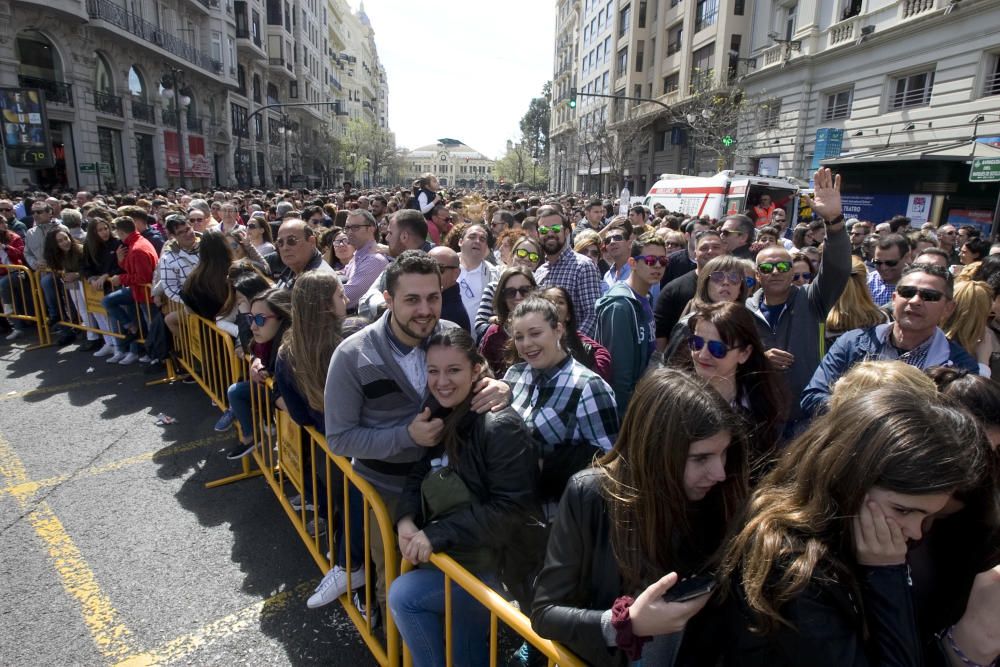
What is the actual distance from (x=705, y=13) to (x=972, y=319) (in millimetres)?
36818

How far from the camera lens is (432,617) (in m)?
2.30

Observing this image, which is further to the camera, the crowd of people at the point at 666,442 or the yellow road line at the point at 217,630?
the yellow road line at the point at 217,630

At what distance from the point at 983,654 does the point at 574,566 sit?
982 mm

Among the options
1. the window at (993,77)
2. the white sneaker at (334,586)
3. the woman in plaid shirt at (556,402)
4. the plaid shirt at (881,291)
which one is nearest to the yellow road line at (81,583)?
the white sneaker at (334,586)

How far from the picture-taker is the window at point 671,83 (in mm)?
37731

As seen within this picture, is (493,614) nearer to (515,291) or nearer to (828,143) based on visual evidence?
(515,291)

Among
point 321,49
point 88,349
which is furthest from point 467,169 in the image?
point 88,349

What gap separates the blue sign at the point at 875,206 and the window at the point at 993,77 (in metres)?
4.06

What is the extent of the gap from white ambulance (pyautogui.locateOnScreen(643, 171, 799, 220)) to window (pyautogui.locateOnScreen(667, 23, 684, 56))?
26112mm

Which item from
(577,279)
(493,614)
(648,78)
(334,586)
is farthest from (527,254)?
(648,78)

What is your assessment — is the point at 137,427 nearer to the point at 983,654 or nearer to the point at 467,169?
the point at 983,654

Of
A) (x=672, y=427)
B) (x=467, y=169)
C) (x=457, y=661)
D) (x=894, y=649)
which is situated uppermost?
(x=467, y=169)

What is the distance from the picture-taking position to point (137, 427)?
5.49 meters

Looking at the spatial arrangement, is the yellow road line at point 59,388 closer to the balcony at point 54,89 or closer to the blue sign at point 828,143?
the balcony at point 54,89
